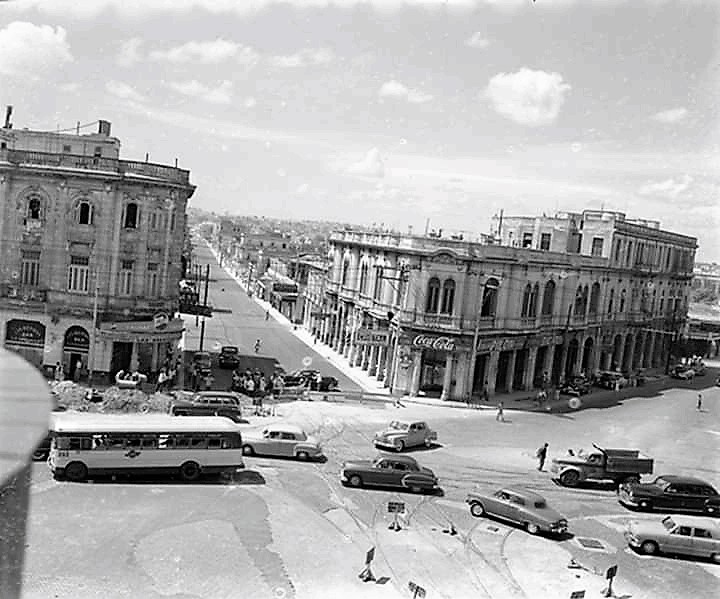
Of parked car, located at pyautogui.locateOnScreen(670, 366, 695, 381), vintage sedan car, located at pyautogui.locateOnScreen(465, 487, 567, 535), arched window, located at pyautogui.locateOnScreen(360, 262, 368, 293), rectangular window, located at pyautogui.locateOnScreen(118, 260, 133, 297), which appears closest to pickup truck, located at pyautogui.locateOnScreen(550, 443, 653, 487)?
vintage sedan car, located at pyautogui.locateOnScreen(465, 487, 567, 535)

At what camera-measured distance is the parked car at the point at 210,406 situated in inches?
675

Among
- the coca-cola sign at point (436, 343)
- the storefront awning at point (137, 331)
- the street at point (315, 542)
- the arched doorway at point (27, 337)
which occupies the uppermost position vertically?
the coca-cola sign at point (436, 343)

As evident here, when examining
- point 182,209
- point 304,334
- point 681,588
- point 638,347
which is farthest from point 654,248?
point 681,588

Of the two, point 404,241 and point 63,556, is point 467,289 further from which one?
point 63,556

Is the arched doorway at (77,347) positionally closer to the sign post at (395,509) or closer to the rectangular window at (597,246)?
the sign post at (395,509)

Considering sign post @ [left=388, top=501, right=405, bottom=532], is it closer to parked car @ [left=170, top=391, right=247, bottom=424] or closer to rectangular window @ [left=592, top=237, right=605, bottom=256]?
parked car @ [left=170, top=391, right=247, bottom=424]

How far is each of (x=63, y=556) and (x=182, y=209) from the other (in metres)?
13.8

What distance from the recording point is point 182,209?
75.8 feet

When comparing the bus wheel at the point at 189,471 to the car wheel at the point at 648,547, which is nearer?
the car wheel at the point at 648,547

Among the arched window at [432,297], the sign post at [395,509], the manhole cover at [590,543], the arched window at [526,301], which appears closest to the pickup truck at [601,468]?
the manhole cover at [590,543]

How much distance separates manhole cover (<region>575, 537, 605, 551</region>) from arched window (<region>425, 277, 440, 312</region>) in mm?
11813

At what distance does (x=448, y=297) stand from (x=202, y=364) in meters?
7.15

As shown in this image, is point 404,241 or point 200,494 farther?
point 404,241

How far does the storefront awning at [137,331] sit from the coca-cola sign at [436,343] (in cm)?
673
